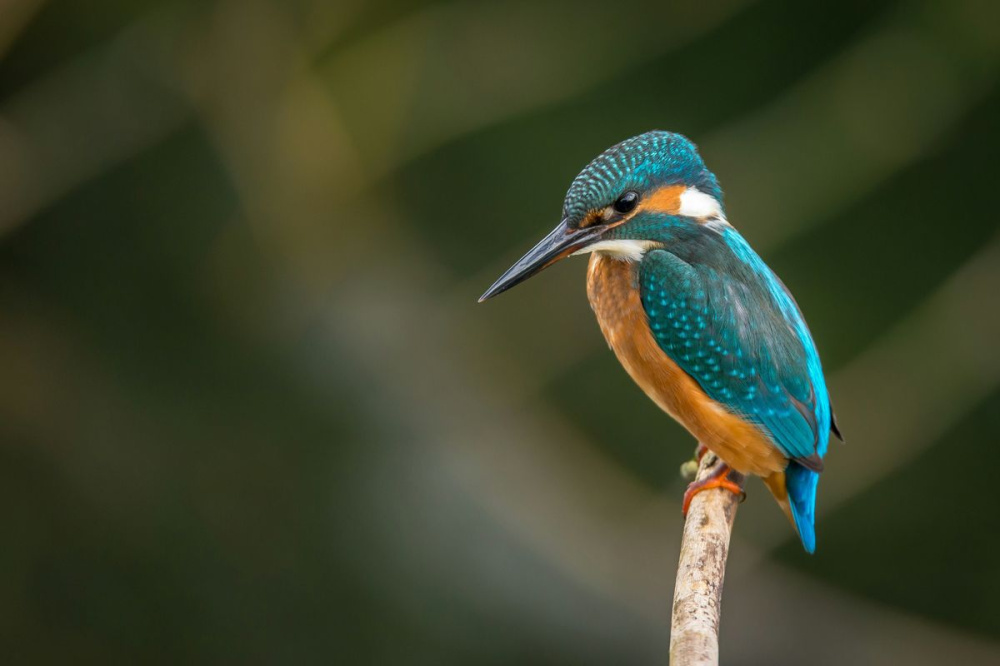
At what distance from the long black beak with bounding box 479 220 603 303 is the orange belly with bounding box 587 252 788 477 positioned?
0.20 m

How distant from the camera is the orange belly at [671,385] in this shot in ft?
7.55

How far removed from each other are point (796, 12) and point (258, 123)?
178 centimetres

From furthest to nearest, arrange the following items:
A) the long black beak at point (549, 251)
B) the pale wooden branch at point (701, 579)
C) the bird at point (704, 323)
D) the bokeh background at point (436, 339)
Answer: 1. the bokeh background at point (436, 339)
2. the bird at point (704, 323)
3. the long black beak at point (549, 251)
4. the pale wooden branch at point (701, 579)

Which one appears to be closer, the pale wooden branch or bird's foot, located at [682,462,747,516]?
the pale wooden branch

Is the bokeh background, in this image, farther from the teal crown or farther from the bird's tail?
the teal crown

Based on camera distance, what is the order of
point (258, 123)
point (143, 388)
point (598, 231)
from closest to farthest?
point (598, 231) < point (258, 123) < point (143, 388)

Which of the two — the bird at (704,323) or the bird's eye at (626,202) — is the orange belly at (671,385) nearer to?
the bird at (704,323)

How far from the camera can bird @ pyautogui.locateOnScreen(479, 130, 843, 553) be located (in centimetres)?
226

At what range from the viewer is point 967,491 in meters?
3.63

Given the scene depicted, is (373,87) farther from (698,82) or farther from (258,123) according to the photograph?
(698,82)

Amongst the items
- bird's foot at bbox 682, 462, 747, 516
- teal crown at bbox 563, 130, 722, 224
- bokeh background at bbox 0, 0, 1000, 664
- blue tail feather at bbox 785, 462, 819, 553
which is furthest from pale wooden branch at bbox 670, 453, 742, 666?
bokeh background at bbox 0, 0, 1000, 664

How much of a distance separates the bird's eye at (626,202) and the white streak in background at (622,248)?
2.4 inches

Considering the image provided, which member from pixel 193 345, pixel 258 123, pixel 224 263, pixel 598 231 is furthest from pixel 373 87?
pixel 598 231

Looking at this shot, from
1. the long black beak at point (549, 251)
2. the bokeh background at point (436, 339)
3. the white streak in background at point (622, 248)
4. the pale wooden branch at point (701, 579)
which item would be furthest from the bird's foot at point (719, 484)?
the bokeh background at point (436, 339)
